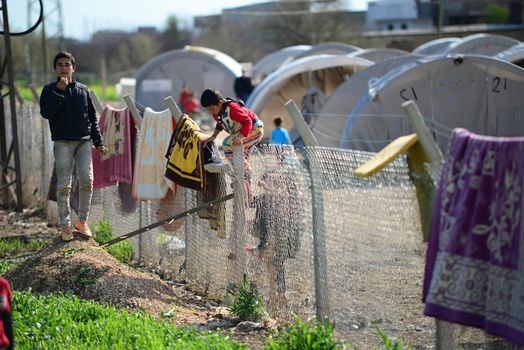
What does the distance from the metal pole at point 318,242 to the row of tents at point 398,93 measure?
5.42 meters

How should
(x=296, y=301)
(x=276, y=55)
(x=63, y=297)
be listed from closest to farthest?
1. (x=296, y=301)
2. (x=63, y=297)
3. (x=276, y=55)

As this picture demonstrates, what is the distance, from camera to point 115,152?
1091cm

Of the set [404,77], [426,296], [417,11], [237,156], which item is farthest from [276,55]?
[417,11]

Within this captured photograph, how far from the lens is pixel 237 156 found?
820 cm

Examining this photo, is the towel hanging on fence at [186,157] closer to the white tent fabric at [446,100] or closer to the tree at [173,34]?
the white tent fabric at [446,100]

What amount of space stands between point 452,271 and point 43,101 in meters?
5.50

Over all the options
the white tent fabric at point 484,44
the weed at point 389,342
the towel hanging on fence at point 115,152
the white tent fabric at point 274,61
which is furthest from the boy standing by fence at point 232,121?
the white tent fabric at point 274,61

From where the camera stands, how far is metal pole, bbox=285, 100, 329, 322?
22.5ft

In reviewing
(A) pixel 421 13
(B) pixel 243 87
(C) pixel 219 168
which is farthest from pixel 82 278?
(A) pixel 421 13

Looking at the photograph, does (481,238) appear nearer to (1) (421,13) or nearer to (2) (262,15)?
(2) (262,15)

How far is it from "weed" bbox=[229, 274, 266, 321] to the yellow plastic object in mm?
2530

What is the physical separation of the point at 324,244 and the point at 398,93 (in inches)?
481

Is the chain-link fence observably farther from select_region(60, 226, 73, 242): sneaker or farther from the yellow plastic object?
select_region(60, 226, 73, 242): sneaker

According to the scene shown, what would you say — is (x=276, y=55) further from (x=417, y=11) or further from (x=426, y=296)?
(x=417, y=11)
